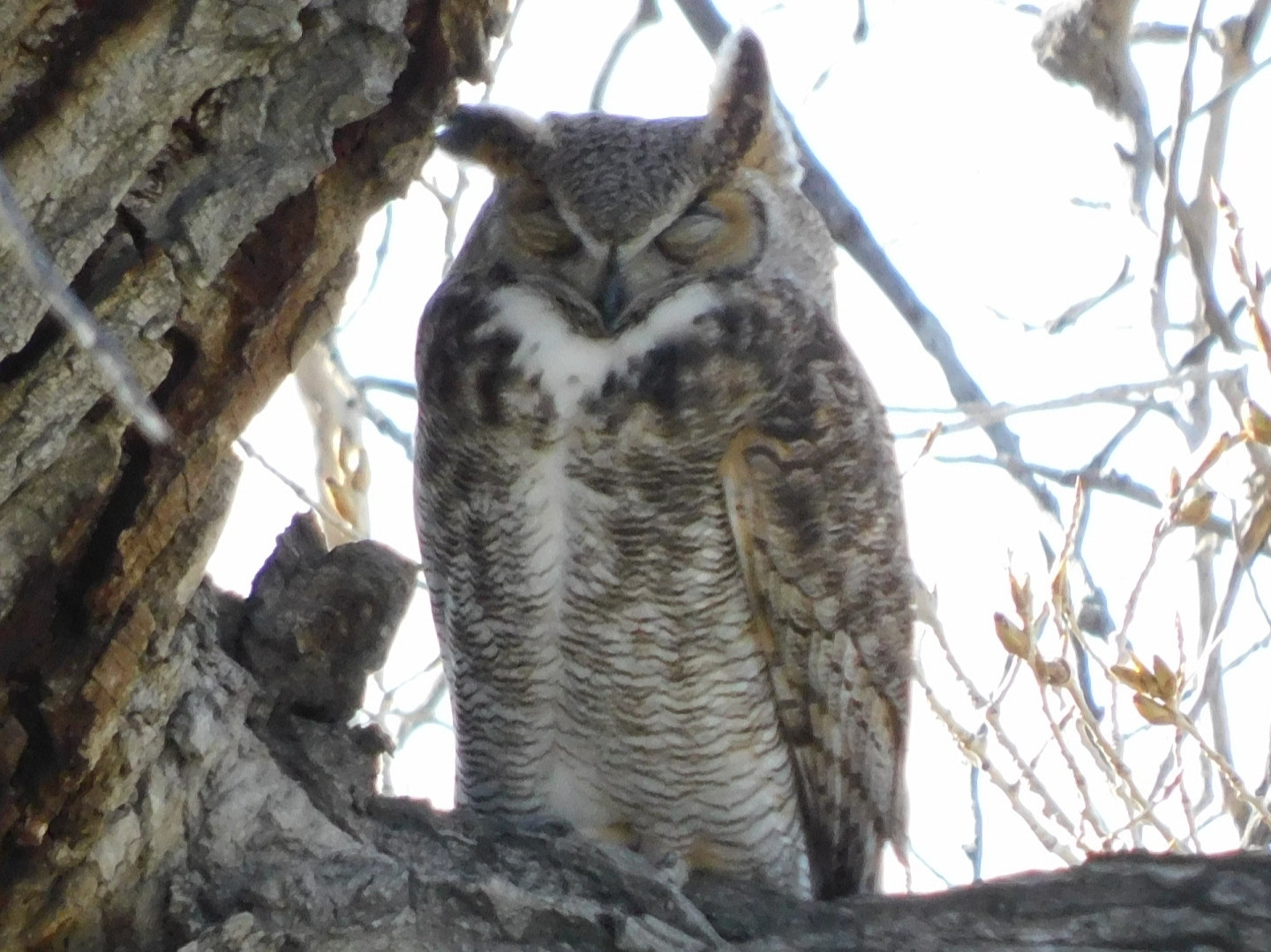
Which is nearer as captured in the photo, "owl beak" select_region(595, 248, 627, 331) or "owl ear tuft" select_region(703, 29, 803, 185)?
"owl beak" select_region(595, 248, 627, 331)

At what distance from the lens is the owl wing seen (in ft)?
6.09

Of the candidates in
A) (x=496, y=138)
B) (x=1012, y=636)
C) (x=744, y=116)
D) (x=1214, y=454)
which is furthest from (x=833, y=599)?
(x=496, y=138)

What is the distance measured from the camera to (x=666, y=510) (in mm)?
1812

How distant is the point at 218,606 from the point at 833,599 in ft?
2.63

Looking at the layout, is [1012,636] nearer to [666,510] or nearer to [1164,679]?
[1164,679]

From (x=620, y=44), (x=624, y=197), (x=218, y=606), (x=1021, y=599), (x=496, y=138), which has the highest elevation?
(x=620, y=44)

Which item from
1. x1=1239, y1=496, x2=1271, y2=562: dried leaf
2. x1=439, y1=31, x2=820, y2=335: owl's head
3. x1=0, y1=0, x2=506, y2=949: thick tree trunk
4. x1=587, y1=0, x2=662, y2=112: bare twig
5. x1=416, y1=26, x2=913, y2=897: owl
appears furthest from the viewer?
x1=587, y1=0, x2=662, y2=112: bare twig

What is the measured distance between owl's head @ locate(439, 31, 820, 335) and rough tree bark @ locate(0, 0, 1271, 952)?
2.10 feet

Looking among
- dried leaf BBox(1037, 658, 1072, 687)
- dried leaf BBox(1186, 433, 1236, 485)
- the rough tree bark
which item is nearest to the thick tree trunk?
the rough tree bark

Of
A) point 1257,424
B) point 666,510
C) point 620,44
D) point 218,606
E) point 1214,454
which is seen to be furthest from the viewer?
point 620,44

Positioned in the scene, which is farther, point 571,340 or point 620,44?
point 620,44

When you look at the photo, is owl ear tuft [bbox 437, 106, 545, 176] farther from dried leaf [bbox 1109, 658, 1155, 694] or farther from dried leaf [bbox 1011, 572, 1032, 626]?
dried leaf [bbox 1109, 658, 1155, 694]

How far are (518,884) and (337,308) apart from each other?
56 cm

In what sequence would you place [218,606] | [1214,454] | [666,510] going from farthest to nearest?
[1214,454], [666,510], [218,606]
